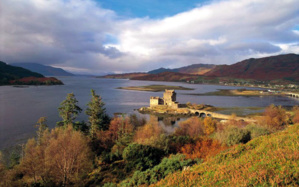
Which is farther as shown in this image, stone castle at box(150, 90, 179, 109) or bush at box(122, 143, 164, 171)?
stone castle at box(150, 90, 179, 109)

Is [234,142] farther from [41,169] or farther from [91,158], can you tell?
[41,169]

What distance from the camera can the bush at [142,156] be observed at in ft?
46.9

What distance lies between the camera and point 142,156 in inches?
596

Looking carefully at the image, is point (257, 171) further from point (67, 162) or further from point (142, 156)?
point (67, 162)

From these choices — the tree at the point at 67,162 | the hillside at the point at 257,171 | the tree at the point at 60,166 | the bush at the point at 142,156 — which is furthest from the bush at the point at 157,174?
the tree at the point at 67,162

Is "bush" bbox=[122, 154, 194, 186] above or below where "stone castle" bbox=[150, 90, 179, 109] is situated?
above

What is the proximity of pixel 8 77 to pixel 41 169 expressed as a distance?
148 m

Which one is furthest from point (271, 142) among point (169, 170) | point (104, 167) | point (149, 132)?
point (149, 132)

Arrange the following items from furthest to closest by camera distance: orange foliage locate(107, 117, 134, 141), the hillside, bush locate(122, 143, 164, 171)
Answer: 1. orange foliage locate(107, 117, 134, 141)
2. bush locate(122, 143, 164, 171)
3. the hillside

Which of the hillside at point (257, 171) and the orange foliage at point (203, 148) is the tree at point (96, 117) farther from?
the hillside at point (257, 171)

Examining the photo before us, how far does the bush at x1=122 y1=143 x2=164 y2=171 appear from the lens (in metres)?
14.3

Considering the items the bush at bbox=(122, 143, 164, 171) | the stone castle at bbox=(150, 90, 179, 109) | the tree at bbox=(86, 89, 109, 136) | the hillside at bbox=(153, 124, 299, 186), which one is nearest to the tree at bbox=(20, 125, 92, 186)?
the bush at bbox=(122, 143, 164, 171)

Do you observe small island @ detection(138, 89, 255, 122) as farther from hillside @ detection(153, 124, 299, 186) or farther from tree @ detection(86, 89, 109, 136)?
hillside @ detection(153, 124, 299, 186)

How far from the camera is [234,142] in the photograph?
1462 centimetres
